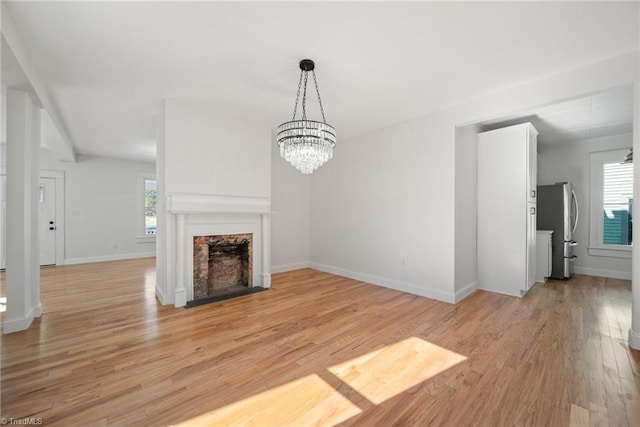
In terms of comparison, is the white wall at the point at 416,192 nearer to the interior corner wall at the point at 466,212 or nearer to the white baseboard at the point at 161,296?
the interior corner wall at the point at 466,212

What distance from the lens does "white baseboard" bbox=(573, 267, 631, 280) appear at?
481 cm

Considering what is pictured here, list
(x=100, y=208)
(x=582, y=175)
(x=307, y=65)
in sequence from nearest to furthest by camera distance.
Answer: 1. (x=307, y=65)
2. (x=582, y=175)
3. (x=100, y=208)

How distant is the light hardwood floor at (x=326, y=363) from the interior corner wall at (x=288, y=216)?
1.82 metres

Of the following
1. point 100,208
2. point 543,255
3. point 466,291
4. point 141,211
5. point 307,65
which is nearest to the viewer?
point 307,65

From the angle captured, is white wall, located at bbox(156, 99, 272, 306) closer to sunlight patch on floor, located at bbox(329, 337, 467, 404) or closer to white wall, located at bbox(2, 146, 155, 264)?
sunlight patch on floor, located at bbox(329, 337, 467, 404)

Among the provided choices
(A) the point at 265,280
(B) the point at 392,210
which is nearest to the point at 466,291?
(B) the point at 392,210

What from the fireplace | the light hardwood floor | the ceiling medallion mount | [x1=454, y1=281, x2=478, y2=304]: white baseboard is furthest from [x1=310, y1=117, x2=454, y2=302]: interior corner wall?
the ceiling medallion mount

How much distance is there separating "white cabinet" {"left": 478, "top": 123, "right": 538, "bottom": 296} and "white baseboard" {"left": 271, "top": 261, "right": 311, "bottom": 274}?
10.5 ft

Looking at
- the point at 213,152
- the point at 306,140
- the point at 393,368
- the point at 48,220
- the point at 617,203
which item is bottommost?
the point at 393,368

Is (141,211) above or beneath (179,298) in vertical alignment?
above

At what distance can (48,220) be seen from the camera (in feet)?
20.1

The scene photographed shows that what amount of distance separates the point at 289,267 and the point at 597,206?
5910 millimetres

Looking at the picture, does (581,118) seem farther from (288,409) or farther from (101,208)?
(101,208)

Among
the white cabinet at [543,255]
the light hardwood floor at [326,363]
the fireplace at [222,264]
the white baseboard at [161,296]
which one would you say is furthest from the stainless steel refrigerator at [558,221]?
A: the white baseboard at [161,296]
